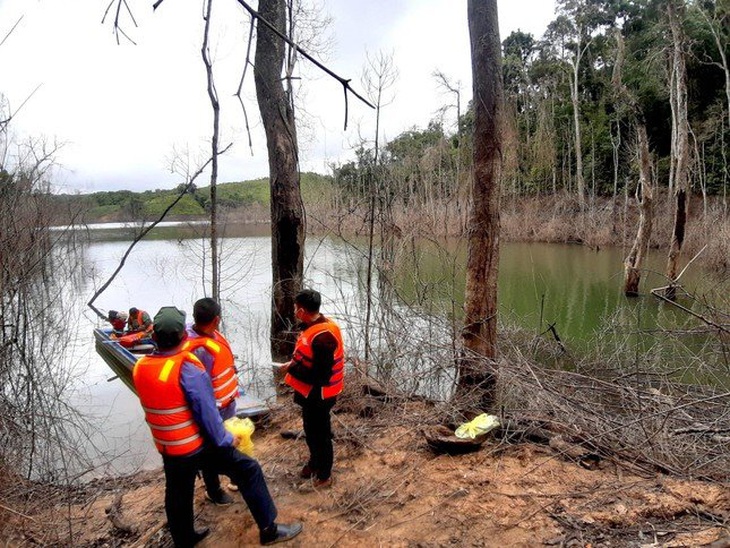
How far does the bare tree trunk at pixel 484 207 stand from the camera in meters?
4.36

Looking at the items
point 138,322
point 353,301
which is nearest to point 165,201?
point 138,322

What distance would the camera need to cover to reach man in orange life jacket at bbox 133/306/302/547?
2.50 metres

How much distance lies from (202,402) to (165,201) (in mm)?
40006

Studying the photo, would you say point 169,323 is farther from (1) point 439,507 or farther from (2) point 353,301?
(2) point 353,301

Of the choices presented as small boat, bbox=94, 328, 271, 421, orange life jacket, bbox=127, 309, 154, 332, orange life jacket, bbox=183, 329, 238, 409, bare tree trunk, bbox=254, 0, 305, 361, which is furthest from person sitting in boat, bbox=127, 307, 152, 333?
orange life jacket, bbox=183, 329, 238, 409

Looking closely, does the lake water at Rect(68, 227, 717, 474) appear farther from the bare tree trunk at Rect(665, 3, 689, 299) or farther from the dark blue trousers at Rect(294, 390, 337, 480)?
the dark blue trousers at Rect(294, 390, 337, 480)

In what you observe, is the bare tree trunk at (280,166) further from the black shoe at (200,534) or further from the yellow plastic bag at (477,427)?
the black shoe at (200,534)

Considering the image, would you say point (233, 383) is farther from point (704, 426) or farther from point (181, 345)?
point (704, 426)

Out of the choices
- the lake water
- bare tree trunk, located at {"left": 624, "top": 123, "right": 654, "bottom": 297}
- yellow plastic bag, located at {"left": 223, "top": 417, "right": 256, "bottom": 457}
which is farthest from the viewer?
bare tree trunk, located at {"left": 624, "top": 123, "right": 654, "bottom": 297}

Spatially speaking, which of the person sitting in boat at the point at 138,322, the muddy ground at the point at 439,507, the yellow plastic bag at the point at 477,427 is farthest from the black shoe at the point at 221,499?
the person sitting in boat at the point at 138,322

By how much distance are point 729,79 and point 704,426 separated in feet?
80.8

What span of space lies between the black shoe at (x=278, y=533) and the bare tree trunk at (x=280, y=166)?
3733 mm

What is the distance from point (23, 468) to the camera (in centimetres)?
441

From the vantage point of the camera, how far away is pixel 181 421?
8.35 feet
